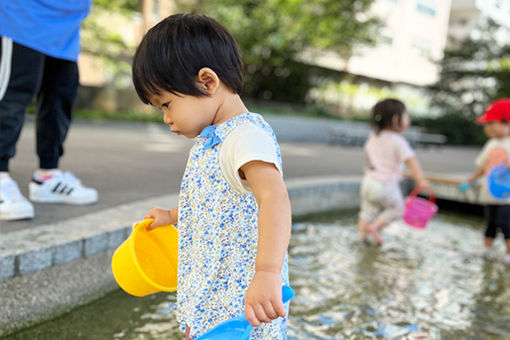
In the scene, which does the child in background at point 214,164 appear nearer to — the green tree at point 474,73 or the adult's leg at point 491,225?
the adult's leg at point 491,225

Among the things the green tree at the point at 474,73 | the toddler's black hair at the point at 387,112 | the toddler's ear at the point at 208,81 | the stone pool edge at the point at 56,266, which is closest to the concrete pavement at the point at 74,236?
the stone pool edge at the point at 56,266

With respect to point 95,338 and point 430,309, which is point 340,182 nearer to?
point 430,309

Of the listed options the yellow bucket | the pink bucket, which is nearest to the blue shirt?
the yellow bucket

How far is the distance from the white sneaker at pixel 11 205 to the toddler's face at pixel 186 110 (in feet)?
5.62

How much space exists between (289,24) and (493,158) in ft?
48.4

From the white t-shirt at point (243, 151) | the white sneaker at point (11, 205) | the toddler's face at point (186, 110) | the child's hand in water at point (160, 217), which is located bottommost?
the white sneaker at point (11, 205)

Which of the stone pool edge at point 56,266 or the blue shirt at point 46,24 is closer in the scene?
the stone pool edge at point 56,266

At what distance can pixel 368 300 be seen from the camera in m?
2.98

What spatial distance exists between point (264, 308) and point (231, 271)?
23cm

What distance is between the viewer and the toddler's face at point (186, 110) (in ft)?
4.50

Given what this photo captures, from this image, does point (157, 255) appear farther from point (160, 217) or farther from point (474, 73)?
point (474, 73)

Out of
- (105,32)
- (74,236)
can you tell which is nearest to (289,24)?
(105,32)

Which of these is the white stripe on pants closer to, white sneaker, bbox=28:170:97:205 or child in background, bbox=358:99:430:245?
white sneaker, bbox=28:170:97:205

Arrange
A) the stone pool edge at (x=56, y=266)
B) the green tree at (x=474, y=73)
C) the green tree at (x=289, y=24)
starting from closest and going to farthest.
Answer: the stone pool edge at (x=56, y=266)
the green tree at (x=289, y=24)
the green tree at (x=474, y=73)
